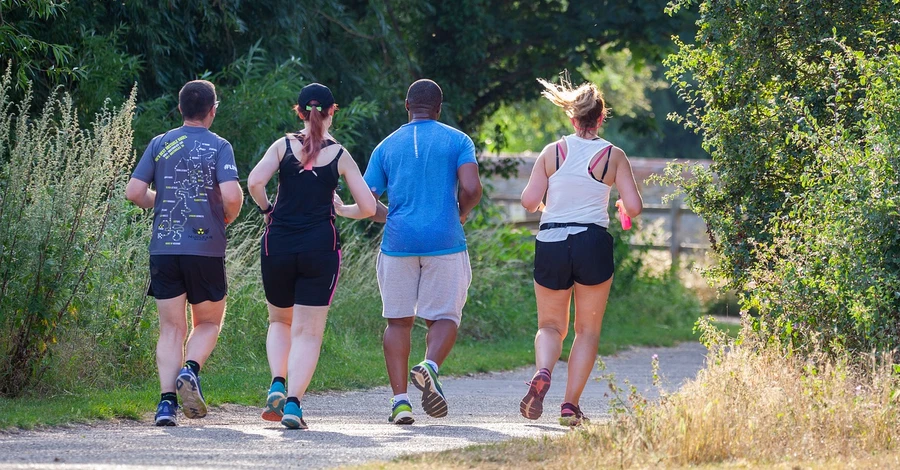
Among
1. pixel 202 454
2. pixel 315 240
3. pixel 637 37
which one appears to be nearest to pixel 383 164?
pixel 315 240

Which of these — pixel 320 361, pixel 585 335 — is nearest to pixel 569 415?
pixel 585 335

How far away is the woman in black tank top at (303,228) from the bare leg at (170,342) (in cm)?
55

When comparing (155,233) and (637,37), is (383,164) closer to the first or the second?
(155,233)

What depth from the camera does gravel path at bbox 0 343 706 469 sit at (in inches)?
208

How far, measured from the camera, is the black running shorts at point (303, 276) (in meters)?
6.46

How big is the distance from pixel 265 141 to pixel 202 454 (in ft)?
23.0

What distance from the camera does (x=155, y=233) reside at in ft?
21.6

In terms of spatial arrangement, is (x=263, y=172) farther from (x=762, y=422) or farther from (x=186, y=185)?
(x=762, y=422)

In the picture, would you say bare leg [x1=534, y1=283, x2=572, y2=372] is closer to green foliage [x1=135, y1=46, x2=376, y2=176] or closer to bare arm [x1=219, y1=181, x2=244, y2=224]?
bare arm [x1=219, y1=181, x2=244, y2=224]

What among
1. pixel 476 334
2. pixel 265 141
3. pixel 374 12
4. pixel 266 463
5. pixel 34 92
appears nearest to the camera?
pixel 266 463

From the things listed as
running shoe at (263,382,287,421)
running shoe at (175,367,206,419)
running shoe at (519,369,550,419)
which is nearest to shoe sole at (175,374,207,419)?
running shoe at (175,367,206,419)

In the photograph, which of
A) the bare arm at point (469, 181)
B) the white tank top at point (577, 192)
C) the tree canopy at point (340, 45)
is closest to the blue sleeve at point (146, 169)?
the bare arm at point (469, 181)

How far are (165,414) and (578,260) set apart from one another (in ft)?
8.01

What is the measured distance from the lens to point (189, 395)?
21.3 feet
